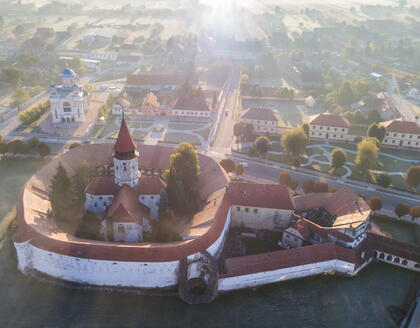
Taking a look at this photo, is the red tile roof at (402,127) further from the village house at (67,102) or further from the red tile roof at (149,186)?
the village house at (67,102)

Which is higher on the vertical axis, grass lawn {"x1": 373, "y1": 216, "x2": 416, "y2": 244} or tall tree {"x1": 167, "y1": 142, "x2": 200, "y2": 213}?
tall tree {"x1": 167, "y1": 142, "x2": 200, "y2": 213}

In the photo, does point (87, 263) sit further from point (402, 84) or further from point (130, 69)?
point (402, 84)

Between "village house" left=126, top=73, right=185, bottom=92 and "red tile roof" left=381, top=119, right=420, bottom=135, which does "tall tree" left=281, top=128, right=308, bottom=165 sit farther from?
"village house" left=126, top=73, right=185, bottom=92

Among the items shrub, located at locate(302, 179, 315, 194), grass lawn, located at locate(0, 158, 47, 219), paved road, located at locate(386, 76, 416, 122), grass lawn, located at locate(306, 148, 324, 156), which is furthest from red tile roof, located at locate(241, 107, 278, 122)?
grass lawn, located at locate(0, 158, 47, 219)

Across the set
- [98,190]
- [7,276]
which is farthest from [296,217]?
[7,276]

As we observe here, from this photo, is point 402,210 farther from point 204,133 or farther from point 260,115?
point 204,133

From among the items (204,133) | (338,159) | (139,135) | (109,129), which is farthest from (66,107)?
(338,159)
